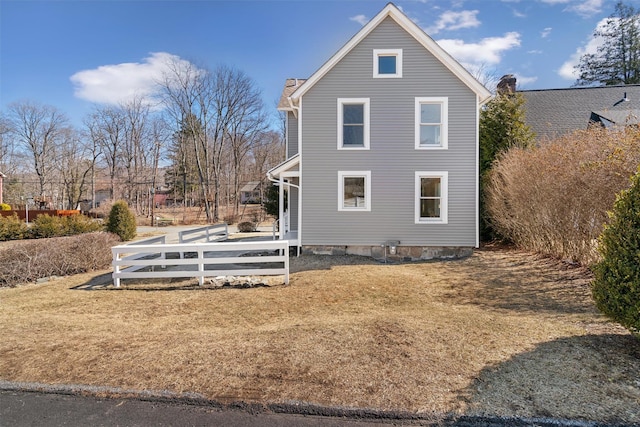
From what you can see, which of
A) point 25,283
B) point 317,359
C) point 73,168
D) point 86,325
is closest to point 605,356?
point 317,359

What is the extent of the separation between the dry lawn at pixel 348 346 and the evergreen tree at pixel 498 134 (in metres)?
5.76

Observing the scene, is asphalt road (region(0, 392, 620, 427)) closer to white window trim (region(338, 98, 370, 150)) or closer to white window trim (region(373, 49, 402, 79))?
white window trim (region(338, 98, 370, 150))

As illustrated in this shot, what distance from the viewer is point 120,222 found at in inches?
662

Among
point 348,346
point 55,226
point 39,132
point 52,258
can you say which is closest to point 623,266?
point 348,346

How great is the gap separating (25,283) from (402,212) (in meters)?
10.4

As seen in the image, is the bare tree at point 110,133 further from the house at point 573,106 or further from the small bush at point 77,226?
the house at point 573,106

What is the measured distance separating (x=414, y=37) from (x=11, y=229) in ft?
70.5

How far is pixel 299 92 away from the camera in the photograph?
35.4ft

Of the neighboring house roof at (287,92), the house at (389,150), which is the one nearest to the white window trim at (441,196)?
the house at (389,150)

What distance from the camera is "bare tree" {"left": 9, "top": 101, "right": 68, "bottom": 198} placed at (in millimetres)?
37375

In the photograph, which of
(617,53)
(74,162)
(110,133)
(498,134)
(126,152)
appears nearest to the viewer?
(498,134)

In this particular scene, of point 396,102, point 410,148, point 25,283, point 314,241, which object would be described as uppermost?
point 396,102

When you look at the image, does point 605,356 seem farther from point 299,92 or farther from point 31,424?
point 299,92

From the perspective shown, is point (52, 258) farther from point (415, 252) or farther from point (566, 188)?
point (566, 188)
